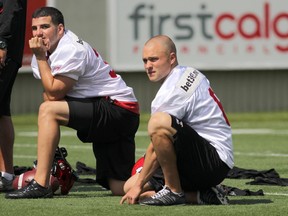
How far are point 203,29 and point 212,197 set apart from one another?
14061mm

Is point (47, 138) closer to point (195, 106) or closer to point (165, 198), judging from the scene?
point (165, 198)

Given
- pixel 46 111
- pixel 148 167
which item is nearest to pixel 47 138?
pixel 46 111

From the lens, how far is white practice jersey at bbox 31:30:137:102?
28.8 feet

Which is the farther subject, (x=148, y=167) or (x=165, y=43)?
(x=165, y=43)

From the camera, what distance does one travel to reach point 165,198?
26.5 feet

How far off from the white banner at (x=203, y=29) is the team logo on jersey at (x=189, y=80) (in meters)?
13.9

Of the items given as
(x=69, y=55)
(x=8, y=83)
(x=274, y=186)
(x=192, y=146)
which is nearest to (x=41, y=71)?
(x=69, y=55)

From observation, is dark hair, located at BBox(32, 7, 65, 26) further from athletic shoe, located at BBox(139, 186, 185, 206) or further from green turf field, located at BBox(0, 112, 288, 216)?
athletic shoe, located at BBox(139, 186, 185, 206)

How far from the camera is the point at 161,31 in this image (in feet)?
72.6

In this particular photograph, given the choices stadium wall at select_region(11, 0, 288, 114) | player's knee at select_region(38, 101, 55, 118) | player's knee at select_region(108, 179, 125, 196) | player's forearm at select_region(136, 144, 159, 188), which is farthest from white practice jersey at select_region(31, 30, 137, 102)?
stadium wall at select_region(11, 0, 288, 114)

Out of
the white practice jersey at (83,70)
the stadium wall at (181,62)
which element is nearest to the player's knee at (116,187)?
the white practice jersey at (83,70)

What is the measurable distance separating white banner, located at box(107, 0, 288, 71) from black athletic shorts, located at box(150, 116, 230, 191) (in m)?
13.9

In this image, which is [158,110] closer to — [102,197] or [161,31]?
[102,197]

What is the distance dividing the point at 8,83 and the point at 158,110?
1.95 m
